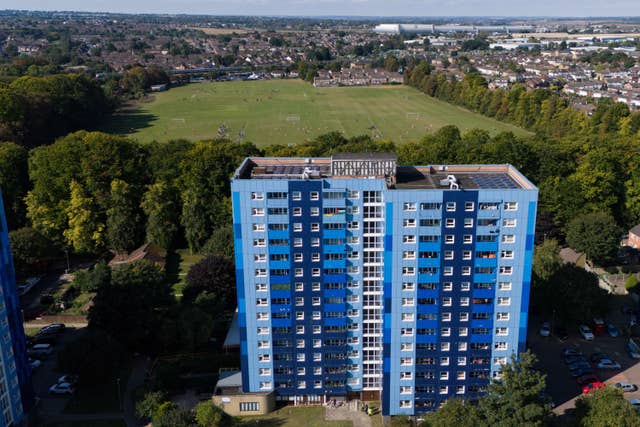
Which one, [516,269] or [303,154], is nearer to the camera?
[516,269]

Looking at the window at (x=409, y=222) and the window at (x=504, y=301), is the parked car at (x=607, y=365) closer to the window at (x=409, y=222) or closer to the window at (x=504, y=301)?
the window at (x=504, y=301)

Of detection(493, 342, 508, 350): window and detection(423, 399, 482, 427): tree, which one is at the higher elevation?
detection(493, 342, 508, 350): window

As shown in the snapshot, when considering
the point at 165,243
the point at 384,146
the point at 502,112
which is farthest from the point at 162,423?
the point at 502,112

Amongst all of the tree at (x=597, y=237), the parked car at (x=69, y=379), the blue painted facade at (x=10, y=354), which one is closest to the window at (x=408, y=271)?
the blue painted facade at (x=10, y=354)

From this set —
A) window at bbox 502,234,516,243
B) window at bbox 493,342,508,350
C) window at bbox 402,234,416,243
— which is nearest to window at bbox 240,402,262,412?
window at bbox 402,234,416,243

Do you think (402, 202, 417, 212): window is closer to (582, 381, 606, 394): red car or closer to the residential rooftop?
the residential rooftop

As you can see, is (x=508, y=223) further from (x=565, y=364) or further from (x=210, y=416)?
(x=210, y=416)

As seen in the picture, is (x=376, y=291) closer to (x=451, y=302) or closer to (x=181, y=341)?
(x=451, y=302)

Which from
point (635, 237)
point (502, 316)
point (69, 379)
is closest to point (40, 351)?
point (69, 379)
